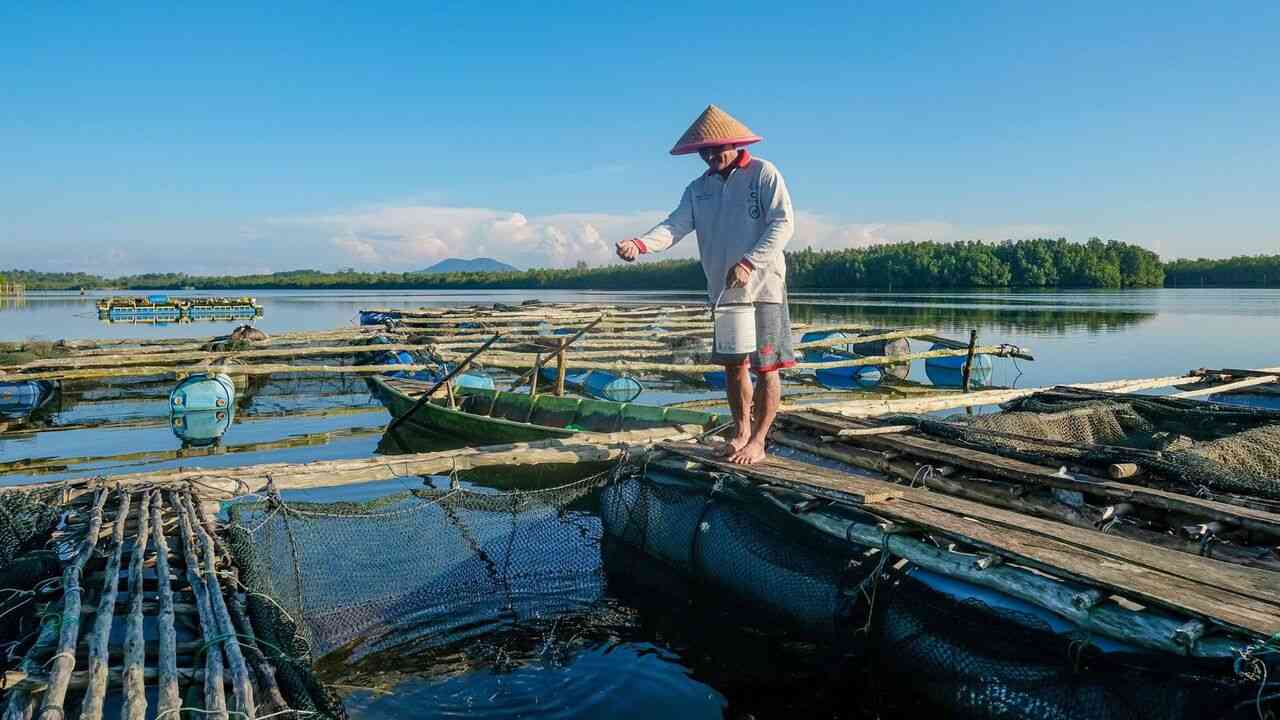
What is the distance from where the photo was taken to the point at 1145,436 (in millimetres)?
8570

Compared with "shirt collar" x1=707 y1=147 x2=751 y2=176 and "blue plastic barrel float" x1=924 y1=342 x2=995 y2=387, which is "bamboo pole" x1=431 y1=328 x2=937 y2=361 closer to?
"blue plastic barrel float" x1=924 y1=342 x2=995 y2=387

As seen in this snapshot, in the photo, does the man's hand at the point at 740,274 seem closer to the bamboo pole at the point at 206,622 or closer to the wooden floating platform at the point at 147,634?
the wooden floating platform at the point at 147,634

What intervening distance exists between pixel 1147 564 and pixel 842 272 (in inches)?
3921

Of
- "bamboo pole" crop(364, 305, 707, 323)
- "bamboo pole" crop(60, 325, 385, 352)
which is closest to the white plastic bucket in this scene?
"bamboo pole" crop(364, 305, 707, 323)

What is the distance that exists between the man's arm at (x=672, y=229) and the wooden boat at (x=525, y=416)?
3485 millimetres

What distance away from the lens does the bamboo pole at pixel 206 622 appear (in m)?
3.21

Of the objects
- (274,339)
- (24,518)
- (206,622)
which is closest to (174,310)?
(274,339)

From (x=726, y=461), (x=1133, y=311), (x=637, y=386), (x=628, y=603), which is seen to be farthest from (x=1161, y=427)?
(x=1133, y=311)

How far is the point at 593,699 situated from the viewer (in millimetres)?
5340

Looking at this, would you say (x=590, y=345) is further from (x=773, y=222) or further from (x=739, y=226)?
(x=773, y=222)

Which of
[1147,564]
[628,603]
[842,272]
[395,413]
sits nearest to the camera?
[1147,564]

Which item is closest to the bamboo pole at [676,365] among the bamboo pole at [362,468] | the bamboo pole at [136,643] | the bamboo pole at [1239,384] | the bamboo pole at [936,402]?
the bamboo pole at [936,402]

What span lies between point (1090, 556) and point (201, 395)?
52.3 feet

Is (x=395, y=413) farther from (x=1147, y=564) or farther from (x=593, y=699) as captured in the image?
(x=1147, y=564)
